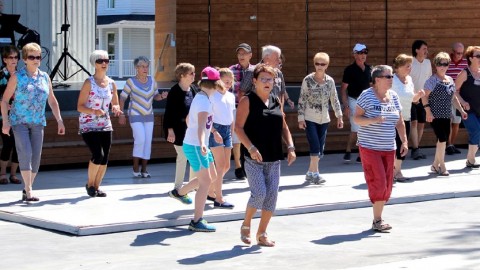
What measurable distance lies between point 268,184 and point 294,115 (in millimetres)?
8207

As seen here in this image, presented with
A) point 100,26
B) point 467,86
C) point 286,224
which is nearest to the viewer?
point 286,224

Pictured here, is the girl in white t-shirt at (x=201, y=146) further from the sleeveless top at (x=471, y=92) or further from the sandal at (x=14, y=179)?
the sleeveless top at (x=471, y=92)

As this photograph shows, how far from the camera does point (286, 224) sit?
11.6 meters

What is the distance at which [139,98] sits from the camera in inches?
580

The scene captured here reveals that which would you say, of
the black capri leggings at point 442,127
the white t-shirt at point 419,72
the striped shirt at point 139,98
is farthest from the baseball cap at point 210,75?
the white t-shirt at point 419,72

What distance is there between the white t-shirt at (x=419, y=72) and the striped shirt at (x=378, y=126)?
245 inches

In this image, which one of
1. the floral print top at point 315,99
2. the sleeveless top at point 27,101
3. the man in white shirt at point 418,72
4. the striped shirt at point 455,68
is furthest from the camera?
the striped shirt at point 455,68

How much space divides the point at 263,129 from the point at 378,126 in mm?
1634

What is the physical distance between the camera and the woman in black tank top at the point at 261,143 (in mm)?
10109

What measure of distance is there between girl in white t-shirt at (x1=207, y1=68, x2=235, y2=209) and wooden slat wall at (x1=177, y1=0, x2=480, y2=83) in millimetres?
7637

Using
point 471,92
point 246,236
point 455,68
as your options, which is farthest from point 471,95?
point 246,236

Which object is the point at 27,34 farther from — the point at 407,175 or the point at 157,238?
the point at 157,238

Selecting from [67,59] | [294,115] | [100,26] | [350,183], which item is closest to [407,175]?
[350,183]

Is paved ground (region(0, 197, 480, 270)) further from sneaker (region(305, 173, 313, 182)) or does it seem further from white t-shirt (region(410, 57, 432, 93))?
white t-shirt (region(410, 57, 432, 93))
